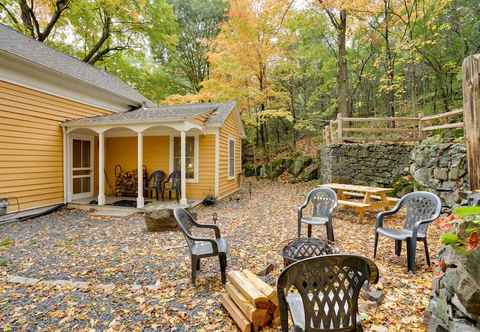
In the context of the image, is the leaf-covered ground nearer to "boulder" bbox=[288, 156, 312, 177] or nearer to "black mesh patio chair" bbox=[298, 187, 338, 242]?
"black mesh patio chair" bbox=[298, 187, 338, 242]

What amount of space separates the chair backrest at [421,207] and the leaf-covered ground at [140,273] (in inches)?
22.5

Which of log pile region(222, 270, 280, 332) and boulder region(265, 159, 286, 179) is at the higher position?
boulder region(265, 159, 286, 179)

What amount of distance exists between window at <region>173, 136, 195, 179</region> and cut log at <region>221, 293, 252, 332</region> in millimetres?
6501

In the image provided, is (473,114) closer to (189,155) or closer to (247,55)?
(189,155)

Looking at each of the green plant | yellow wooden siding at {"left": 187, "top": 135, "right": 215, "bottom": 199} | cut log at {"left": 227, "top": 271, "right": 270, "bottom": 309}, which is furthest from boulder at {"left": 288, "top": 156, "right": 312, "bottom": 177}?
the green plant

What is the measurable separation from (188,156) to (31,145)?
4.42 m

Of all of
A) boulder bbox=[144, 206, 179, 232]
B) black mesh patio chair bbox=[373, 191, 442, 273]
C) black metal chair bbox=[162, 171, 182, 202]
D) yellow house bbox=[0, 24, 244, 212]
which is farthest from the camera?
black metal chair bbox=[162, 171, 182, 202]

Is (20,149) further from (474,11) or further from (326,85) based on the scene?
(474,11)

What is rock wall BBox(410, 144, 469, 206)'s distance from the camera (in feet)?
15.8

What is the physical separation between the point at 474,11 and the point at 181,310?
16.7 m

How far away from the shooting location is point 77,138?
802 cm

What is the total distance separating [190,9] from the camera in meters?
17.8

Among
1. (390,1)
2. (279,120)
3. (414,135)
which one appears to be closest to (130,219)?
(414,135)

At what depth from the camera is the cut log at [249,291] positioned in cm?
209
